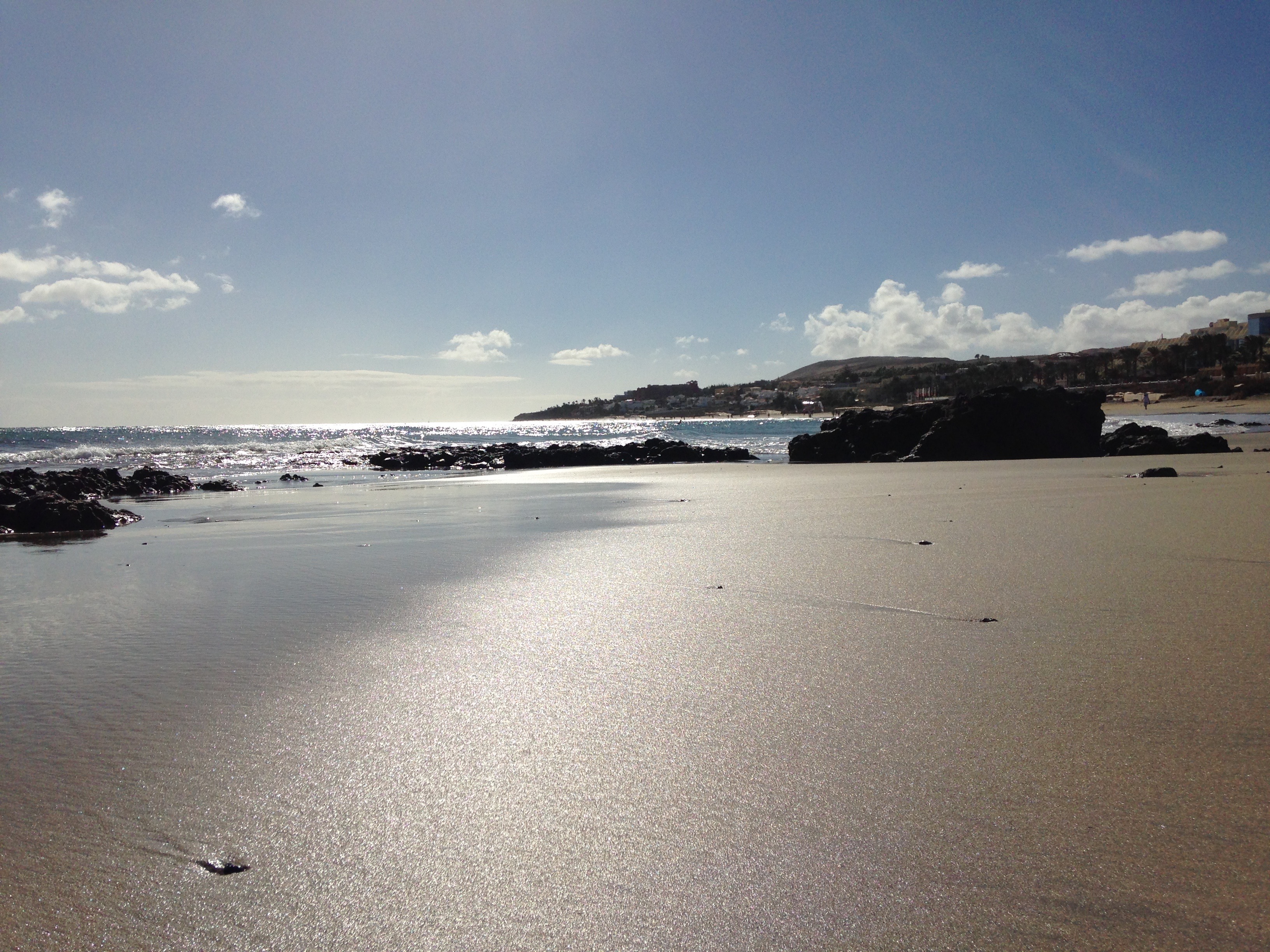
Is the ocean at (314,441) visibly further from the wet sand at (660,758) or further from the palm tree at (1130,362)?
the palm tree at (1130,362)

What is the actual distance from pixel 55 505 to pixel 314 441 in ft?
179

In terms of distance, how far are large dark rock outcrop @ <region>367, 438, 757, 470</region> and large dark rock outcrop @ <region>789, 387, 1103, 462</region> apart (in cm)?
594

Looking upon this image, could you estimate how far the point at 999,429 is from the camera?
20453 mm

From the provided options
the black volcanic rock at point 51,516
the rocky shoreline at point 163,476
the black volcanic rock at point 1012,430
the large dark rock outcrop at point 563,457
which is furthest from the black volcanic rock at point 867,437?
the black volcanic rock at point 51,516

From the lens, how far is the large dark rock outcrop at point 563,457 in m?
26.3

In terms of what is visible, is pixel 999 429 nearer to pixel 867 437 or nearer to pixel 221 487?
pixel 867 437

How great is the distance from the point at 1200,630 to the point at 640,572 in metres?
2.91

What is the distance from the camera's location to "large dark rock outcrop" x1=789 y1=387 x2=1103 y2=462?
20141 millimetres

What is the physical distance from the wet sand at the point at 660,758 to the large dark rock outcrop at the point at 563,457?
21.3 meters

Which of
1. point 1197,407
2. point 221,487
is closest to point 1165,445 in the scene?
point 221,487

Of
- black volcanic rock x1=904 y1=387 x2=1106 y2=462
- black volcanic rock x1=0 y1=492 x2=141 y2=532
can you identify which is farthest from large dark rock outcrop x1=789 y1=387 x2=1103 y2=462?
black volcanic rock x1=0 y1=492 x2=141 y2=532

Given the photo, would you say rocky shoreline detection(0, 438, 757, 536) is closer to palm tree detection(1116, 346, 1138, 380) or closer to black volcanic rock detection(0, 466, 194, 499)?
black volcanic rock detection(0, 466, 194, 499)

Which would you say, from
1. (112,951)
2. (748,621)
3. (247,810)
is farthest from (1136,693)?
(112,951)

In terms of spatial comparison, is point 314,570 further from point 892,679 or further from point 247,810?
point 892,679
